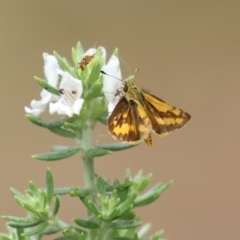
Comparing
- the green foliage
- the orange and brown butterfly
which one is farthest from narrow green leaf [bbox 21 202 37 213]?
the orange and brown butterfly

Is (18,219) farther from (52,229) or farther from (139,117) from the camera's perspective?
(139,117)

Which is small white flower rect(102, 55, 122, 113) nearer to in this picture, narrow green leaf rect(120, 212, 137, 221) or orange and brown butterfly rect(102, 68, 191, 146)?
orange and brown butterfly rect(102, 68, 191, 146)

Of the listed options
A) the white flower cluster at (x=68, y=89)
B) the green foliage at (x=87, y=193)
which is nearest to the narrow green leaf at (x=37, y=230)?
the green foliage at (x=87, y=193)

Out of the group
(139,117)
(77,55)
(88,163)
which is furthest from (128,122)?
(77,55)

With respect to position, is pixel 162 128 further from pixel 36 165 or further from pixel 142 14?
pixel 142 14

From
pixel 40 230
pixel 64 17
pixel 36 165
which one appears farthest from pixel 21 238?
pixel 64 17

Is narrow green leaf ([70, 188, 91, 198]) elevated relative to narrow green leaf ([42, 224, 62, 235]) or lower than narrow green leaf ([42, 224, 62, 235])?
elevated
